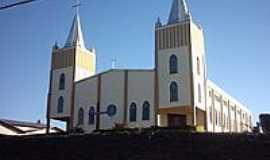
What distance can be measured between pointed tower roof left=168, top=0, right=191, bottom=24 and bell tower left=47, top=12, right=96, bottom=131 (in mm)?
10576

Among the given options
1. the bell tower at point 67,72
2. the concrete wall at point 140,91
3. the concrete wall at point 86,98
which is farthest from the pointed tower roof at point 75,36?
the concrete wall at point 140,91

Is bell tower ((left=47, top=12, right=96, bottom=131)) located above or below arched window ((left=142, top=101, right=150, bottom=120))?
above

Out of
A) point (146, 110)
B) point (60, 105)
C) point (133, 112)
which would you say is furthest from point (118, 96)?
point (60, 105)

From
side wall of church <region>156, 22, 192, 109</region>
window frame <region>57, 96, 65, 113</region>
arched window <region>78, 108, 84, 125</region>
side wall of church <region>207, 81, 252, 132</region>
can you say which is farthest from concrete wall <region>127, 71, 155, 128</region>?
window frame <region>57, 96, 65, 113</region>

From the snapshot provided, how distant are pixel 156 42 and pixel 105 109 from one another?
7161 mm

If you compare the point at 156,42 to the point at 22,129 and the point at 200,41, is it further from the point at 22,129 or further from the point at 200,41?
the point at 22,129

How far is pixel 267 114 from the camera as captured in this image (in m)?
36.2

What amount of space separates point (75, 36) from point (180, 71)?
14270 millimetres

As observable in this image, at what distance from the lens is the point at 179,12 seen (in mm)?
38031

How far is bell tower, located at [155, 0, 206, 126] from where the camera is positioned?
34.5 metres

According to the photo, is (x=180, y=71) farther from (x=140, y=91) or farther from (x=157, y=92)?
(x=140, y=91)

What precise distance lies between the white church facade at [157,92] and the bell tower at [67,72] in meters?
0.10

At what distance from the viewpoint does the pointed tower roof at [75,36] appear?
4400 centimetres

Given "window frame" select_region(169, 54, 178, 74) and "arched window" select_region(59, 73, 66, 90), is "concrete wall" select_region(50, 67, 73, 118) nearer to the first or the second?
"arched window" select_region(59, 73, 66, 90)
